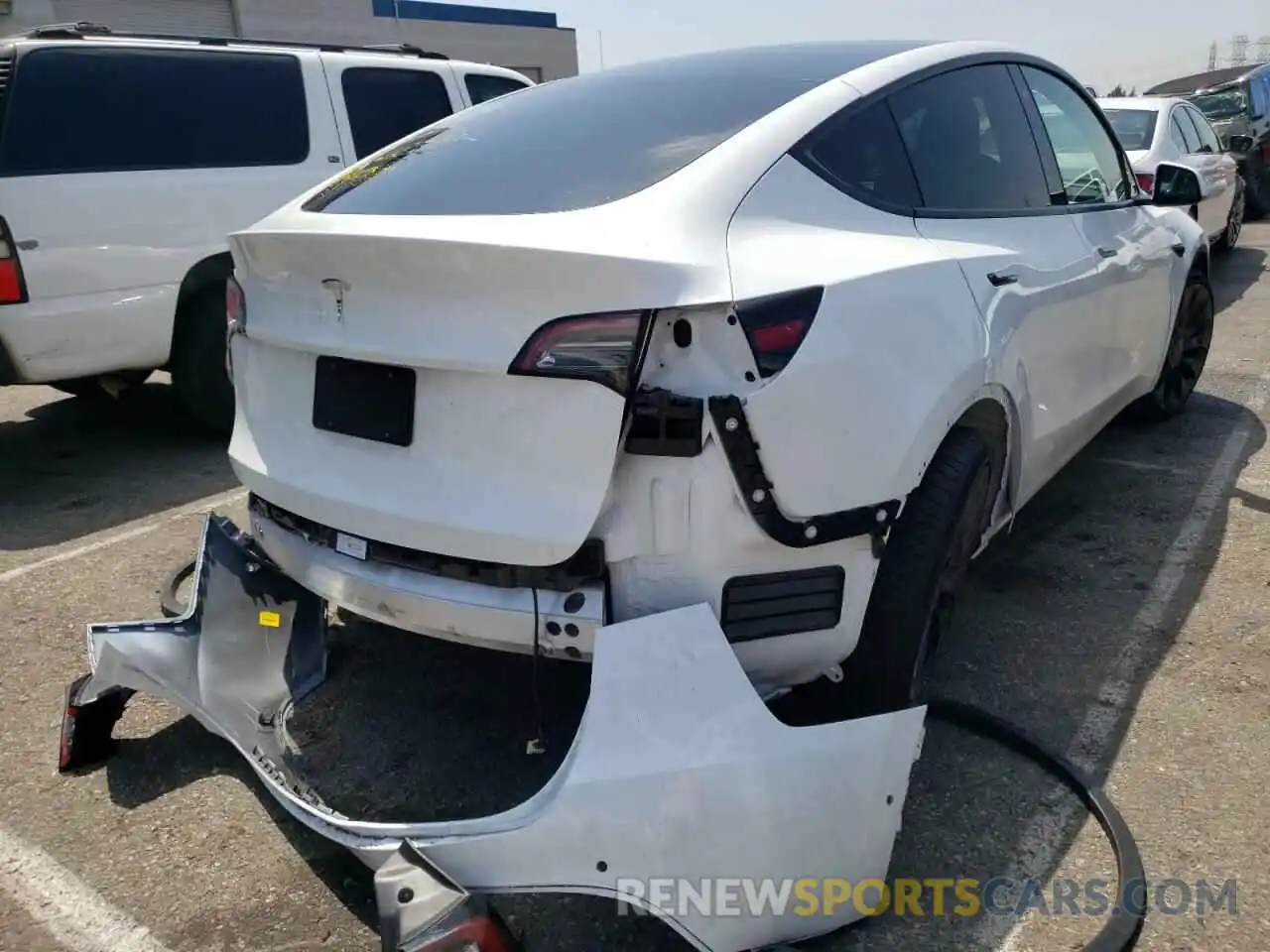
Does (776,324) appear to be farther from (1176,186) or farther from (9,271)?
(9,271)

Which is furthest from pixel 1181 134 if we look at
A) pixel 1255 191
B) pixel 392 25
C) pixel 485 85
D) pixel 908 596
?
pixel 392 25

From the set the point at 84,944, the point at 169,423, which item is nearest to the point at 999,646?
the point at 84,944

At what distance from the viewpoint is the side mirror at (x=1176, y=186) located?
422 cm

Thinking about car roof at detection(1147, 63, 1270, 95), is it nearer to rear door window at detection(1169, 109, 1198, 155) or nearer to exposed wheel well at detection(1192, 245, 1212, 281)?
rear door window at detection(1169, 109, 1198, 155)

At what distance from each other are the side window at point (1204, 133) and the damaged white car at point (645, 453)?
25.7 feet

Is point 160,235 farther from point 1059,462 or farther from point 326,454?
point 1059,462

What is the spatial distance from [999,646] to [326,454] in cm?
216

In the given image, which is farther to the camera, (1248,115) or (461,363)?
(1248,115)

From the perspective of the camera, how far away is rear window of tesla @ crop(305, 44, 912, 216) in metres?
2.38

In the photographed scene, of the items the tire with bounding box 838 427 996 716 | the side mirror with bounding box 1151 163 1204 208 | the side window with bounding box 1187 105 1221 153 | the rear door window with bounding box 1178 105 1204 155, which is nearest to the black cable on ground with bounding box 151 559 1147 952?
the tire with bounding box 838 427 996 716

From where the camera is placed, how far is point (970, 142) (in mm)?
3062

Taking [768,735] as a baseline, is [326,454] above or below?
above

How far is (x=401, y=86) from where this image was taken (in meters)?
6.42

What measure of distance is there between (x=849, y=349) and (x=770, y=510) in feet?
1.28
